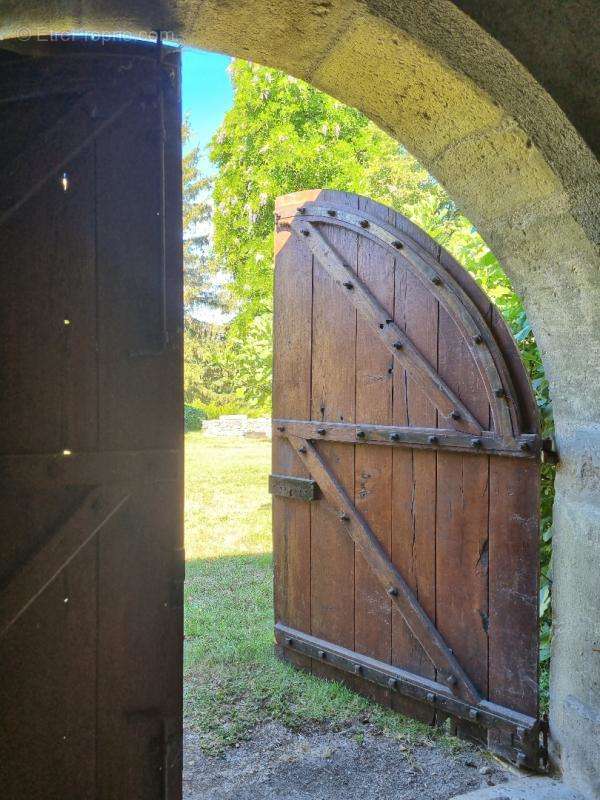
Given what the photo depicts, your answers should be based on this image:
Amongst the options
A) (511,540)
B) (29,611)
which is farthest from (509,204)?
(29,611)

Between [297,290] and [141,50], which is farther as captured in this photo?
[297,290]

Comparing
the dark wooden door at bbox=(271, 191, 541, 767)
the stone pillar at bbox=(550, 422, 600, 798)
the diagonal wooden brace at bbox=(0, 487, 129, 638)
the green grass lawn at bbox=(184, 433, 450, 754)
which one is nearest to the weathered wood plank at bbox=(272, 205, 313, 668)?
the dark wooden door at bbox=(271, 191, 541, 767)

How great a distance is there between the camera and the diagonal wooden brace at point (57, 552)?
1.71 meters

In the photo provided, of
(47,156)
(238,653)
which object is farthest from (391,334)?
(238,653)

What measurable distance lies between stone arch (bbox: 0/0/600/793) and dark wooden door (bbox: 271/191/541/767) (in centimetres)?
48

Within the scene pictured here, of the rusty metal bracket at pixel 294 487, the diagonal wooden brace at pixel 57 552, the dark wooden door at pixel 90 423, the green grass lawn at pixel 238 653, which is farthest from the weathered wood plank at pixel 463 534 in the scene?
the diagonal wooden brace at pixel 57 552

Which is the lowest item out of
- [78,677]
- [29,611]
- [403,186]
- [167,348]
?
[78,677]

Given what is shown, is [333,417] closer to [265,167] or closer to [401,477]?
[401,477]

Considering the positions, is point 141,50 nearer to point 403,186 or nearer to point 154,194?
point 154,194

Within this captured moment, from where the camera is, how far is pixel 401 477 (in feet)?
9.95

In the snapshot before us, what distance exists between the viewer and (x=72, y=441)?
179 centimetres

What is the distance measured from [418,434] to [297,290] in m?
1.10

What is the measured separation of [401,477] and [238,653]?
1485mm

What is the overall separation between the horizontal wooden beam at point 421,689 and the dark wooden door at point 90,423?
134 cm
